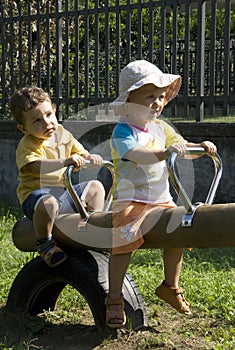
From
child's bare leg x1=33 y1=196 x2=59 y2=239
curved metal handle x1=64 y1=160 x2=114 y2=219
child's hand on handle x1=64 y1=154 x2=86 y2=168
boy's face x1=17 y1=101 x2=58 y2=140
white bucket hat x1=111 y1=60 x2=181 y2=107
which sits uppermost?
white bucket hat x1=111 y1=60 x2=181 y2=107

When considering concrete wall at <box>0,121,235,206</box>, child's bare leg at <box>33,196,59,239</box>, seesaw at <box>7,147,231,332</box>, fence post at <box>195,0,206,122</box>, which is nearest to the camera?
seesaw at <box>7,147,231,332</box>

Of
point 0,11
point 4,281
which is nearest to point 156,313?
point 4,281

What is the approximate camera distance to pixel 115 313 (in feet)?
12.7

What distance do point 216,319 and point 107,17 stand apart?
4.61 metres

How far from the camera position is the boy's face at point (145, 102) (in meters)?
3.85

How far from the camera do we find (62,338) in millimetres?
4230

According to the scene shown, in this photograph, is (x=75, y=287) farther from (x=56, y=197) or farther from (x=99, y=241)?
(x=56, y=197)

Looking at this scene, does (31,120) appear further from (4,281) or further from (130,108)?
(4,281)

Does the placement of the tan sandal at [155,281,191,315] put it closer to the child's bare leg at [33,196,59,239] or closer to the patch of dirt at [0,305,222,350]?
the patch of dirt at [0,305,222,350]

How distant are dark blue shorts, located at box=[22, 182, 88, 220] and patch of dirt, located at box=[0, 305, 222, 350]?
70 cm

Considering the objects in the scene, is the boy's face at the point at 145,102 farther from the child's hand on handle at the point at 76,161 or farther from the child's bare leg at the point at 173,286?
the child's bare leg at the point at 173,286

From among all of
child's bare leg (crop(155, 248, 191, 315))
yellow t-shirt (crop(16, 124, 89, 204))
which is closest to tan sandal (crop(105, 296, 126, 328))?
child's bare leg (crop(155, 248, 191, 315))

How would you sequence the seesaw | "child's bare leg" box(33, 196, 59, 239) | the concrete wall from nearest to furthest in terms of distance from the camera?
1. the seesaw
2. "child's bare leg" box(33, 196, 59, 239)
3. the concrete wall

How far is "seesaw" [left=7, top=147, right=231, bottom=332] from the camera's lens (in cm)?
365
